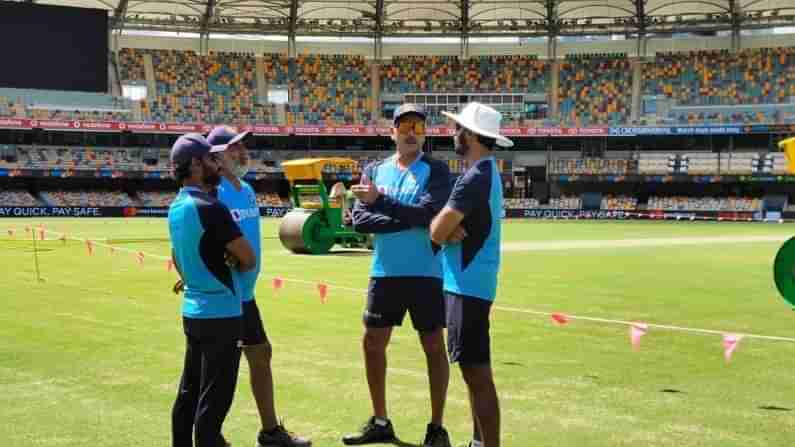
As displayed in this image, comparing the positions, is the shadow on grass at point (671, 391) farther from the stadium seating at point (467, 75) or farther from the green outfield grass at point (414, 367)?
the stadium seating at point (467, 75)

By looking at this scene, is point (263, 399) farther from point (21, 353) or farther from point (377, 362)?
point (21, 353)

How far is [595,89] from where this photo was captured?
6675 centimetres

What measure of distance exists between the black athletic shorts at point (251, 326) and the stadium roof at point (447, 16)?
53.7 metres

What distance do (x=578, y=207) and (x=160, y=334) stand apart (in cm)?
5555

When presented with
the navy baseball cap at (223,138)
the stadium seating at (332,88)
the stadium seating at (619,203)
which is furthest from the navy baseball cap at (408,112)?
the stadium seating at (332,88)

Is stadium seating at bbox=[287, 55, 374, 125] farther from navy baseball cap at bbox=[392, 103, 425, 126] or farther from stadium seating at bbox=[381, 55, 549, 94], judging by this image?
navy baseball cap at bbox=[392, 103, 425, 126]

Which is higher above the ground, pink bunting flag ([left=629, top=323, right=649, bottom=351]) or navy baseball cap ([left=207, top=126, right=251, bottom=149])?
navy baseball cap ([left=207, top=126, right=251, bottom=149])

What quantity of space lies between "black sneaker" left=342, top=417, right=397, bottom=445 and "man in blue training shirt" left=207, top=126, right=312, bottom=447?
0.29 metres

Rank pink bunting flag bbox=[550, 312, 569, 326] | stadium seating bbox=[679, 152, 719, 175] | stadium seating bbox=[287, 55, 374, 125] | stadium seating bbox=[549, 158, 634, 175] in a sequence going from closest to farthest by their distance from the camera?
1. pink bunting flag bbox=[550, 312, 569, 326]
2. stadium seating bbox=[679, 152, 719, 175]
3. stadium seating bbox=[549, 158, 634, 175]
4. stadium seating bbox=[287, 55, 374, 125]

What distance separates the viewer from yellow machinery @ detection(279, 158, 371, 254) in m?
22.6

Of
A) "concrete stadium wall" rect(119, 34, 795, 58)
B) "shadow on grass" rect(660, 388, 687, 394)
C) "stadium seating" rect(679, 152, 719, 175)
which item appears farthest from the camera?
"concrete stadium wall" rect(119, 34, 795, 58)

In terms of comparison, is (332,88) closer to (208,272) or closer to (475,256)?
(475,256)

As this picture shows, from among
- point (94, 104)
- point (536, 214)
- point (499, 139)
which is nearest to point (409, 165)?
point (499, 139)

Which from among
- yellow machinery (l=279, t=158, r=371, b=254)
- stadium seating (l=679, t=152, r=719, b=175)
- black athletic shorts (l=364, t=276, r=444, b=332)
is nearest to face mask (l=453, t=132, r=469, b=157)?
black athletic shorts (l=364, t=276, r=444, b=332)
